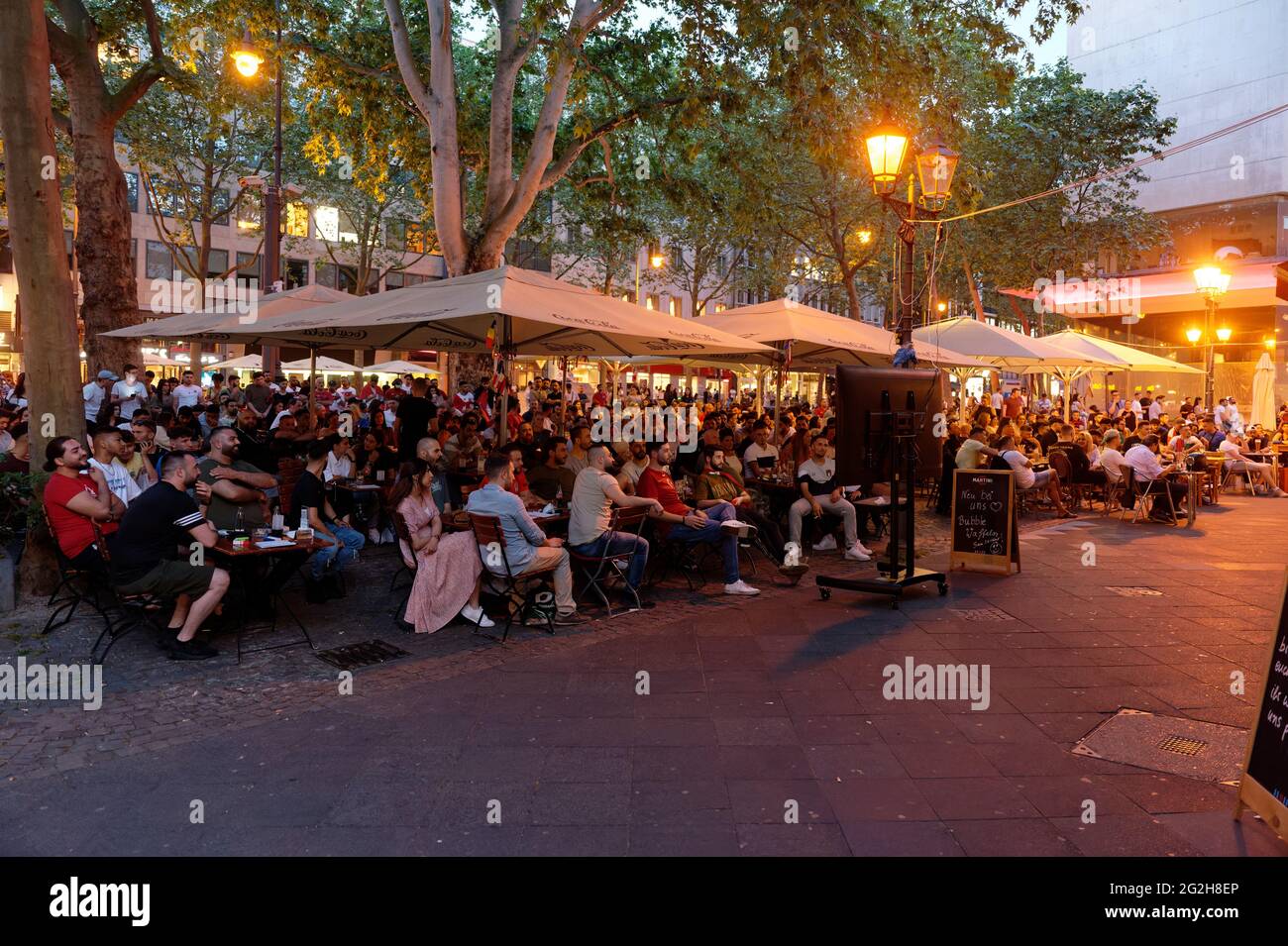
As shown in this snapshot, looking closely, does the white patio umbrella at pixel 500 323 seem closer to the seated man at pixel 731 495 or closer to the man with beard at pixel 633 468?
the man with beard at pixel 633 468

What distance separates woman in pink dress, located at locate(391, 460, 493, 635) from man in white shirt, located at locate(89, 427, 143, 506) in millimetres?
2577

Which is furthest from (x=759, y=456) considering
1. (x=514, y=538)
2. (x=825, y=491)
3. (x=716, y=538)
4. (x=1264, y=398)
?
(x=1264, y=398)

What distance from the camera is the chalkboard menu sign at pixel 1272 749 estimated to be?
11.8 feet

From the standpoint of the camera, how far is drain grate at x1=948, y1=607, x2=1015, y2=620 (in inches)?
295

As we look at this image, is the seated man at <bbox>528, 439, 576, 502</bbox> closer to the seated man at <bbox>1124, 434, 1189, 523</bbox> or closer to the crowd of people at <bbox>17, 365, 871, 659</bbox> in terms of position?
the crowd of people at <bbox>17, 365, 871, 659</bbox>

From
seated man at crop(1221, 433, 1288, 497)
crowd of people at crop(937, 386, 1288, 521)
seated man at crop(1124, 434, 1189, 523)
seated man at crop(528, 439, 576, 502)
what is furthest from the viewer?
seated man at crop(1221, 433, 1288, 497)

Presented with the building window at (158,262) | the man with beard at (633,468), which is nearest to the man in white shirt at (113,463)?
the man with beard at (633,468)

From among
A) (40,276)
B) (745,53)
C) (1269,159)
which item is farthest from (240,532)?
(1269,159)

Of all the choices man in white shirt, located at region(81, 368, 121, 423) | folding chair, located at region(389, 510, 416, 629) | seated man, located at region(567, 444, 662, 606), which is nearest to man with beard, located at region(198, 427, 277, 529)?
folding chair, located at region(389, 510, 416, 629)

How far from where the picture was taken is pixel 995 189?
93.2 ft

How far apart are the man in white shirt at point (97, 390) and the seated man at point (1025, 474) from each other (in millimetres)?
13088

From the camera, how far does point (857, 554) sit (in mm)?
10234

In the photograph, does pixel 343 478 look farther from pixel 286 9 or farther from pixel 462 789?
pixel 286 9

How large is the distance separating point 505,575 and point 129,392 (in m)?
9.92
